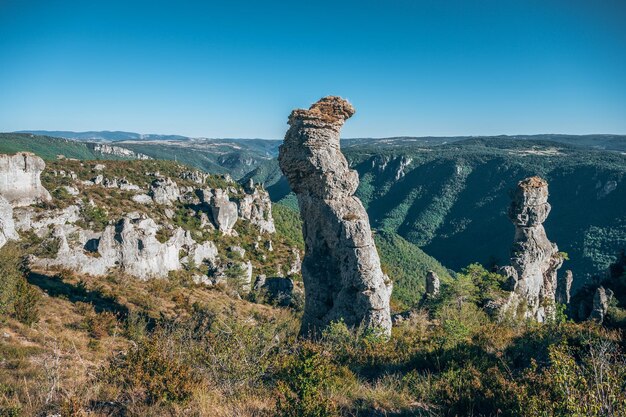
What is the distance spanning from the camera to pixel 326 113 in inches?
515

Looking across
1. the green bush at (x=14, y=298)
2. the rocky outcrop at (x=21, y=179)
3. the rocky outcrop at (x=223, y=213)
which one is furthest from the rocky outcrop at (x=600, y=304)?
the rocky outcrop at (x=223, y=213)

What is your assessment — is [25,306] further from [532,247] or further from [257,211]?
[257,211]

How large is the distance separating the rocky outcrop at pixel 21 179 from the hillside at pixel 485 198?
64911 mm

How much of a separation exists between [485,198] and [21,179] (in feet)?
431

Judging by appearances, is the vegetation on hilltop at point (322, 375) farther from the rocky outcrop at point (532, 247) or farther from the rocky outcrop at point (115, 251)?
the rocky outcrop at point (532, 247)

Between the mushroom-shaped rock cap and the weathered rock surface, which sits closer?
the mushroom-shaped rock cap

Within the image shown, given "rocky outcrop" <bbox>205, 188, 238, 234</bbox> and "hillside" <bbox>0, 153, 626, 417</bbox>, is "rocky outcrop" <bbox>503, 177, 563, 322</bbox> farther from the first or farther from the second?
"rocky outcrop" <bbox>205, 188, 238, 234</bbox>

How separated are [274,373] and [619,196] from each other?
117m

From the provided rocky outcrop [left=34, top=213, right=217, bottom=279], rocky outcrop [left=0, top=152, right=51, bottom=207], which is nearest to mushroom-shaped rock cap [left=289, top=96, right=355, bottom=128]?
rocky outcrop [left=34, top=213, right=217, bottom=279]

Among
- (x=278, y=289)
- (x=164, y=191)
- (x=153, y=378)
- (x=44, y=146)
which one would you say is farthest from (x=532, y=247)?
(x=44, y=146)

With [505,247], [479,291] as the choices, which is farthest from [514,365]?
[505,247]

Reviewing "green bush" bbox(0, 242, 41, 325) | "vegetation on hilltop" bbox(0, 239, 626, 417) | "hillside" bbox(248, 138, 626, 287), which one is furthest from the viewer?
"hillside" bbox(248, 138, 626, 287)

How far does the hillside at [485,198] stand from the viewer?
268ft

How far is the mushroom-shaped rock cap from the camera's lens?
12781 millimetres
